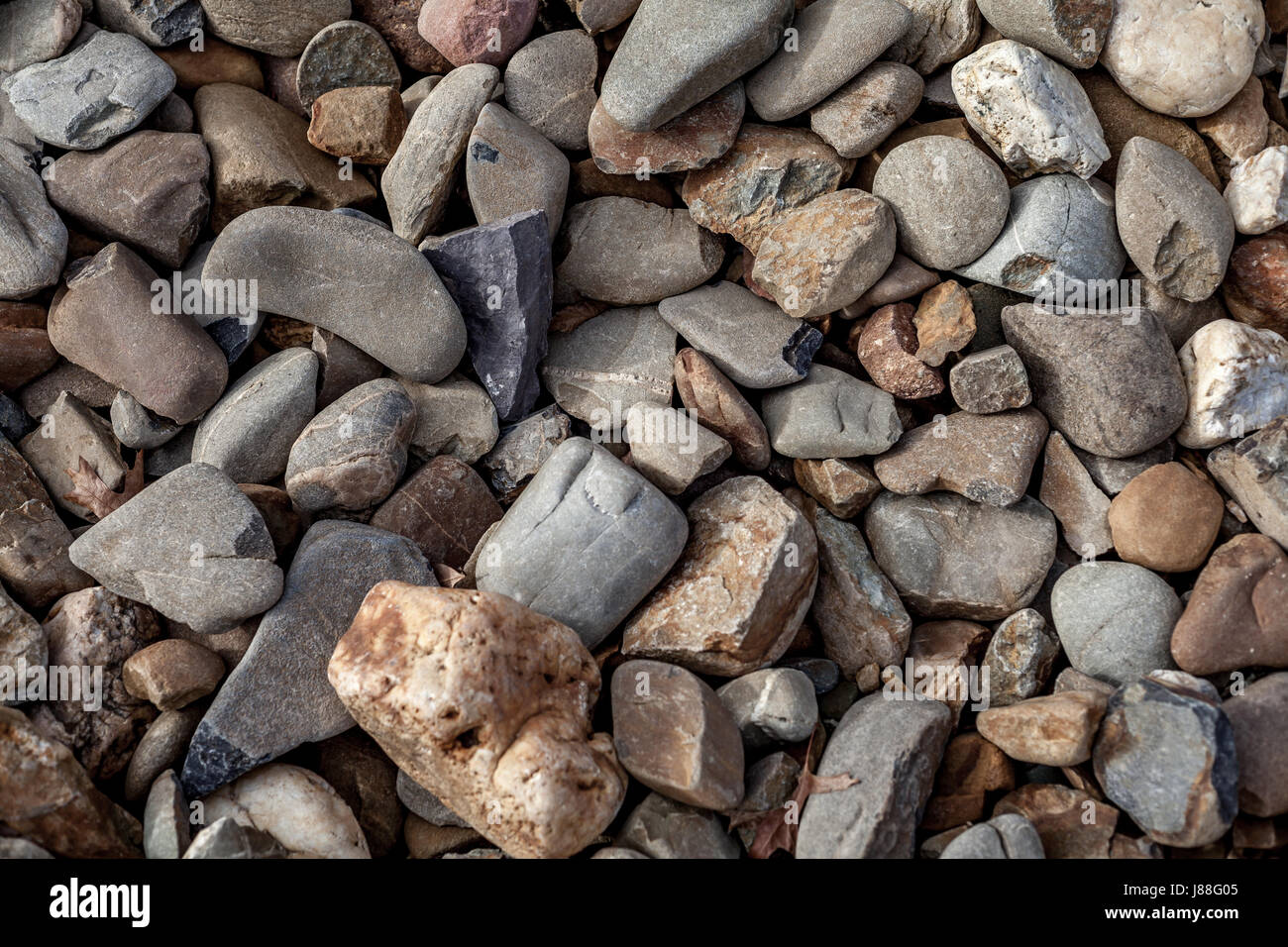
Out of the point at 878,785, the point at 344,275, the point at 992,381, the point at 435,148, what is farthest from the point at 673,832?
the point at 435,148

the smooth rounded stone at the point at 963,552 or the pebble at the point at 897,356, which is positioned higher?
the pebble at the point at 897,356

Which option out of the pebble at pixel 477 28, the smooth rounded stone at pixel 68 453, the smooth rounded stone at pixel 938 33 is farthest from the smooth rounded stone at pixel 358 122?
the smooth rounded stone at pixel 938 33

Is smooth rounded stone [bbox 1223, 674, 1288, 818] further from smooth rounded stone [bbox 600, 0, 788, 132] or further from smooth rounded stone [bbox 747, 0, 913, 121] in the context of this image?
smooth rounded stone [bbox 600, 0, 788, 132]

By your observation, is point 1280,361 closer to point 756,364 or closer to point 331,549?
point 756,364

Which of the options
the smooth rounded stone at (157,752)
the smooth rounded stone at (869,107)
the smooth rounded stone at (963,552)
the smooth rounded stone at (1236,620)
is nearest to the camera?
the smooth rounded stone at (157,752)

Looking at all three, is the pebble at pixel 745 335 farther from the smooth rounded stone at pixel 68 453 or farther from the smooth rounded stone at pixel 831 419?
the smooth rounded stone at pixel 68 453

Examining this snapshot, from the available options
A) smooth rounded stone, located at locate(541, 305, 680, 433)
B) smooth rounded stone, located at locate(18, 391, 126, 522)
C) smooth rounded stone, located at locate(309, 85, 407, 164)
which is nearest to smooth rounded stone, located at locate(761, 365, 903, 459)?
smooth rounded stone, located at locate(541, 305, 680, 433)

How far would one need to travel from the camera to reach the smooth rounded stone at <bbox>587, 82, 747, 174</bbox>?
4.08 meters

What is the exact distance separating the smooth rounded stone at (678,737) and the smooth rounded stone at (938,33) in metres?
2.84

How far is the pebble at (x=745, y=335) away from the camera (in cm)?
407

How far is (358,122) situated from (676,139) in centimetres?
141

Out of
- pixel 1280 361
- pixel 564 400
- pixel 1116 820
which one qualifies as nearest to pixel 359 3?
pixel 564 400

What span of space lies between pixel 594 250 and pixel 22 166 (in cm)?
246

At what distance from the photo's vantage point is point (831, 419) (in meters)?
3.96
